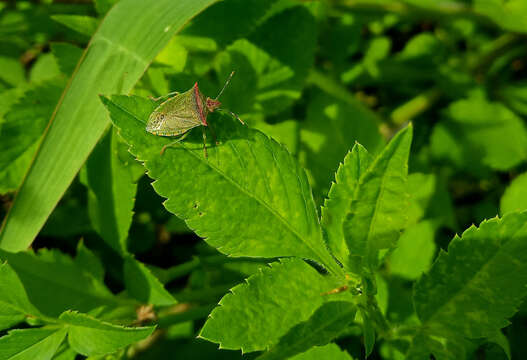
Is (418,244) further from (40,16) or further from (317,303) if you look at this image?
(40,16)

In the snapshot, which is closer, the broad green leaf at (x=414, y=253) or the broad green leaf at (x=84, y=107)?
the broad green leaf at (x=84, y=107)

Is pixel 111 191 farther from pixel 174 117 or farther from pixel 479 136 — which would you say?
pixel 479 136

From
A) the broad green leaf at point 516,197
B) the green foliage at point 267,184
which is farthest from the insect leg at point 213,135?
the broad green leaf at point 516,197

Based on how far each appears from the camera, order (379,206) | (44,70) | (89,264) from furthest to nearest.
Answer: (44,70), (89,264), (379,206)

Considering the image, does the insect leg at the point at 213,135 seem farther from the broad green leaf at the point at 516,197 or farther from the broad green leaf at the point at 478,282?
the broad green leaf at the point at 516,197

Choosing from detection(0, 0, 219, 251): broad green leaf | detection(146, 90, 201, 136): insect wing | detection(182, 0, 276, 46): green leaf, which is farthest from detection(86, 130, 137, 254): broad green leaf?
detection(182, 0, 276, 46): green leaf

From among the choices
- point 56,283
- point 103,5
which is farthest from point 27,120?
point 56,283
